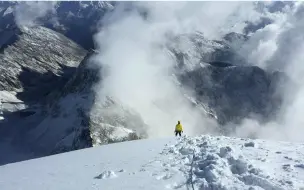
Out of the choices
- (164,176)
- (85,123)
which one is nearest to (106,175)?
(164,176)

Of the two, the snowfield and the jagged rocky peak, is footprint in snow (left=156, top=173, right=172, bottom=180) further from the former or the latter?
the jagged rocky peak

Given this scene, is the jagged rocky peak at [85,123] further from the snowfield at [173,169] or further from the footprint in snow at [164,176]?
the footprint in snow at [164,176]

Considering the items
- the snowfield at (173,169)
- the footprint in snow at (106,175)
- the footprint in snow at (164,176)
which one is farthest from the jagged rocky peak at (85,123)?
the footprint in snow at (164,176)

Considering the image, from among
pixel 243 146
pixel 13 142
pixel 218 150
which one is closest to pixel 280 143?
pixel 243 146

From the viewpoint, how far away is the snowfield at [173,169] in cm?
1908

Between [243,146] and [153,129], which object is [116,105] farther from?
[243,146]

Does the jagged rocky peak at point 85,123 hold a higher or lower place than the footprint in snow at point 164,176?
higher

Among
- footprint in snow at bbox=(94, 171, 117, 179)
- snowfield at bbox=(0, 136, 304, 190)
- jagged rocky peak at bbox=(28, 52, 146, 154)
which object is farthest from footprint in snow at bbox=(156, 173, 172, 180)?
jagged rocky peak at bbox=(28, 52, 146, 154)

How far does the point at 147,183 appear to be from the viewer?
19.6 meters

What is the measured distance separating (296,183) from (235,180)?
2.35 metres

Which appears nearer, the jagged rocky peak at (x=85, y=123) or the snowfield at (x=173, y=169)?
the snowfield at (x=173, y=169)

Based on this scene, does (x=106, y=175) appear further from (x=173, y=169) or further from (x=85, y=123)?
(x=85, y=123)

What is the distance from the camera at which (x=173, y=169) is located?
21.3m

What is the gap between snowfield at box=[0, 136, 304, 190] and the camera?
19.1 metres
